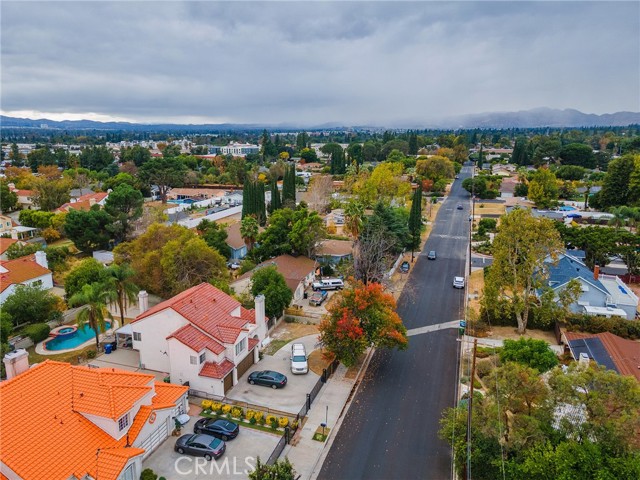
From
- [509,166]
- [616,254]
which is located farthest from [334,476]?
[509,166]

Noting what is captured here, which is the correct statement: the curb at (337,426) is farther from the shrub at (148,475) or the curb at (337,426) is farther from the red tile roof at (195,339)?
the red tile roof at (195,339)

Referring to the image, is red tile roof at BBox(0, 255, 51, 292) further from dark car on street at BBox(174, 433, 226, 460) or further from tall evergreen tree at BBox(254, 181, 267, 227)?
tall evergreen tree at BBox(254, 181, 267, 227)

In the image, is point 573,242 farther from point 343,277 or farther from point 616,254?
point 343,277

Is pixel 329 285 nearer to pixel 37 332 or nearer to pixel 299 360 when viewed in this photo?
pixel 299 360

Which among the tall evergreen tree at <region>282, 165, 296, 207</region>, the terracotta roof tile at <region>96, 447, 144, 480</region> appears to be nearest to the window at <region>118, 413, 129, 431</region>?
the terracotta roof tile at <region>96, 447, 144, 480</region>

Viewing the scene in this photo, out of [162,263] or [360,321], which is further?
[162,263]
